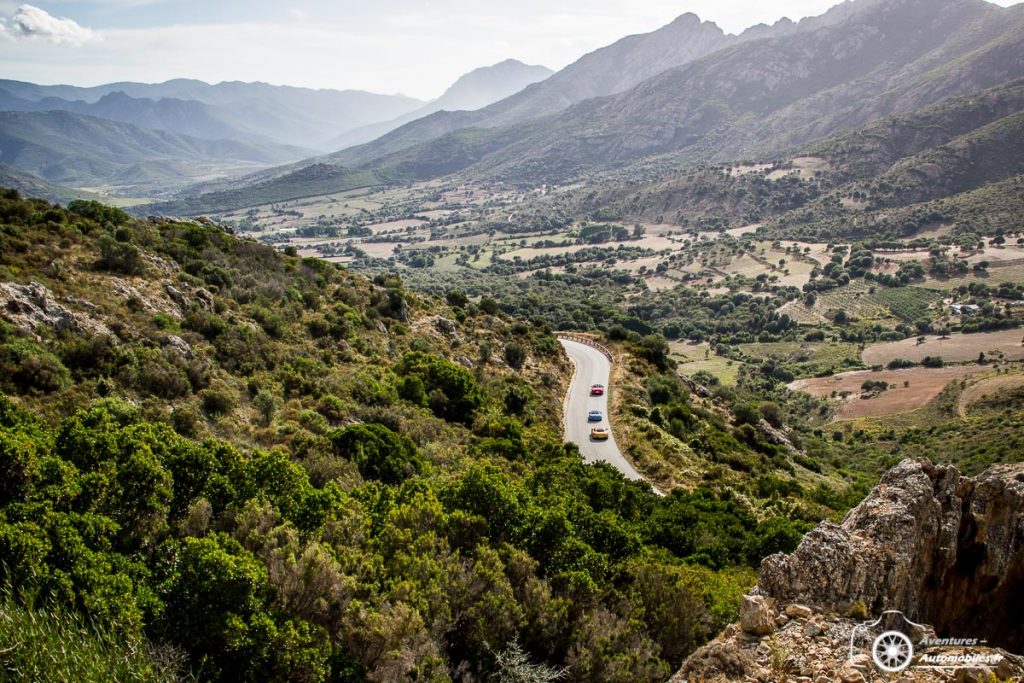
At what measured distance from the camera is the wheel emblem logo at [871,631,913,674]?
336 inches

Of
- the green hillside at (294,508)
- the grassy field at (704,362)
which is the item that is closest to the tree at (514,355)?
the green hillside at (294,508)

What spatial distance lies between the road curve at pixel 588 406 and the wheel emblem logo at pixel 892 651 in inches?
814

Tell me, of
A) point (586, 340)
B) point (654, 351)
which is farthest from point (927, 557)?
point (586, 340)

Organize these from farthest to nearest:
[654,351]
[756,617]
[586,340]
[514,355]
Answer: [586,340], [654,351], [514,355], [756,617]

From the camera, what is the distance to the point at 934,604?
1213 centimetres

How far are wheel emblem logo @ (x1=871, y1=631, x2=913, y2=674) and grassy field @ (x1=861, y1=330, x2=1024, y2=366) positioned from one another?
94.0 meters

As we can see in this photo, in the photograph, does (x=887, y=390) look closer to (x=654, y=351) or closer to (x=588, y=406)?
(x=654, y=351)

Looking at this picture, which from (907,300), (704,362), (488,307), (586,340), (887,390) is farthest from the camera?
(907,300)

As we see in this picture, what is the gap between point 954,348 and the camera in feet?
301

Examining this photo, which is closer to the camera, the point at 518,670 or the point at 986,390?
the point at 518,670

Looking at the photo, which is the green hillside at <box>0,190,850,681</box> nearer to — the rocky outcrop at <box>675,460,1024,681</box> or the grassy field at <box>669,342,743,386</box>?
the rocky outcrop at <box>675,460,1024,681</box>

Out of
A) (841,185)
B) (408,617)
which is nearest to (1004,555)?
(408,617)

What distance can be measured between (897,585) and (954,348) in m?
101

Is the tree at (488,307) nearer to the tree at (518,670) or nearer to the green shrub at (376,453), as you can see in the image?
the green shrub at (376,453)
